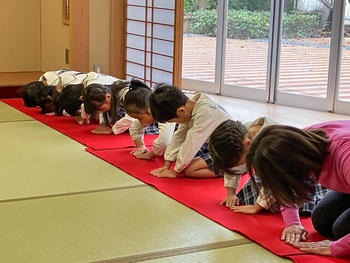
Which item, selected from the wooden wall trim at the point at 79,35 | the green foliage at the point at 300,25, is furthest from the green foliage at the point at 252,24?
the wooden wall trim at the point at 79,35

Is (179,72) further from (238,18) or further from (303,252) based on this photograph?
(303,252)

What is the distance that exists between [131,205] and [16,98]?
3654 millimetres

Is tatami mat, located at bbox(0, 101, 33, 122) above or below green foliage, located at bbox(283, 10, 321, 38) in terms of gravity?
below

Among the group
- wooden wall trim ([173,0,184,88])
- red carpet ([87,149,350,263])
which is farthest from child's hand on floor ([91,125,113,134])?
wooden wall trim ([173,0,184,88])

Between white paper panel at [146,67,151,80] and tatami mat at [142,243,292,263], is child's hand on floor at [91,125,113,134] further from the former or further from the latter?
tatami mat at [142,243,292,263]

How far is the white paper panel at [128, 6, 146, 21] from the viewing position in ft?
20.9

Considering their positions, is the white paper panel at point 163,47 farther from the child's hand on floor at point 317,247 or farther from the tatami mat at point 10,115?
the child's hand on floor at point 317,247

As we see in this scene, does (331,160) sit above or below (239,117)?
above

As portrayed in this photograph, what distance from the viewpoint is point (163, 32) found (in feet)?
19.9

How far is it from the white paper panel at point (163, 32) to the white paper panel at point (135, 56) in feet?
1.15

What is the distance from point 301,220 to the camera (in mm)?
2895

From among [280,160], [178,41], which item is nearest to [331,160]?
[280,160]

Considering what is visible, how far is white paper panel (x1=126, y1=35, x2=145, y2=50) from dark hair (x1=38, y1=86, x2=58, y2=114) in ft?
4.71

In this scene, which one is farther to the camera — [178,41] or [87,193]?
[178,41]
